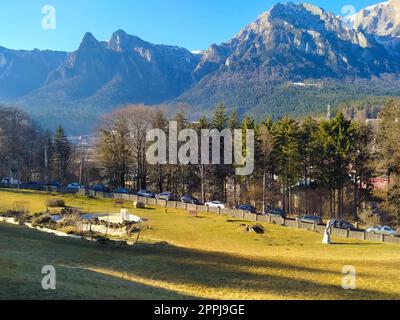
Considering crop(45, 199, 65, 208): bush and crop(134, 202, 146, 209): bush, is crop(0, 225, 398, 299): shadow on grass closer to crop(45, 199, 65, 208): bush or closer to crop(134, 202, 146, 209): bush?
crop(45, 199, 65, 208): bush

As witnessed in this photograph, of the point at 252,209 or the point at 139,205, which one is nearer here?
the point at 139,205

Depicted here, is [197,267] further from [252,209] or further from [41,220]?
[252,209]

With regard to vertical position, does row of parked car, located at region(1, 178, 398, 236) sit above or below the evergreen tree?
below

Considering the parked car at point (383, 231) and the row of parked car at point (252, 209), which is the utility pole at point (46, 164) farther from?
the parked car at point (383, 231)

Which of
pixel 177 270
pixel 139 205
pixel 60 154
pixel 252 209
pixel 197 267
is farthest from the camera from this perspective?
pixel 60 154

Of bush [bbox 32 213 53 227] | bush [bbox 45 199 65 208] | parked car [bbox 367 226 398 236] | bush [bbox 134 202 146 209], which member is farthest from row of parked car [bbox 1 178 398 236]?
bush [bbox 32 213 53 227]

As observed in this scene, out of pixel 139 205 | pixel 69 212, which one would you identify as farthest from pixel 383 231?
pixel 69 212

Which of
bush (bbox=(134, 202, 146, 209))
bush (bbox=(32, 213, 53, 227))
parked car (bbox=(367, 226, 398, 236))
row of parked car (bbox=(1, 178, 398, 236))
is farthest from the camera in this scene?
bush (bbox=(134, 202, 146, 209))
